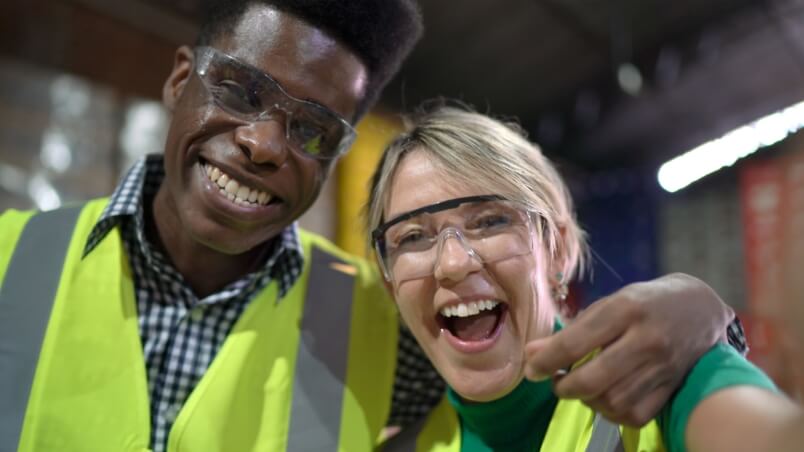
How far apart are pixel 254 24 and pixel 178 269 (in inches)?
25.7

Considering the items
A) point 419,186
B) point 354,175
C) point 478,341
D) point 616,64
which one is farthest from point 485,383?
point 616,64

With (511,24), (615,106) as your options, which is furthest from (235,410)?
(615,106)

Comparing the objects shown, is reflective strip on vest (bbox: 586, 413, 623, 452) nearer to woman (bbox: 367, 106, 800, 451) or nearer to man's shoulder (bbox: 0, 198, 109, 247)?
woman (bbox: 367, 106, 800, 451)

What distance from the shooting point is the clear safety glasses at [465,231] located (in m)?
1.29

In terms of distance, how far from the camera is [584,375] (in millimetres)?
853

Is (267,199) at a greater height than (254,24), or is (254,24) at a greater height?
(254,24)

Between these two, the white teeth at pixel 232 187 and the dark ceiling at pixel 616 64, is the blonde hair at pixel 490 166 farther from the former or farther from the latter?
the dark ceiling at pixel 616 64

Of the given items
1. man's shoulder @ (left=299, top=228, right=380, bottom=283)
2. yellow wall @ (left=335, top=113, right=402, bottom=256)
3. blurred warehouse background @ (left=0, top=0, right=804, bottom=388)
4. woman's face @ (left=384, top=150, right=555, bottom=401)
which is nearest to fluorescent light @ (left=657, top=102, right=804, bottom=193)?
blurred warehouse background @ (left=0, top=0, right=804, bottom=388)

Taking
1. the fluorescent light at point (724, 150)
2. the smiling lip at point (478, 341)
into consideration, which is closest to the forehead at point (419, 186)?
the smiling lip at point (478, 341)

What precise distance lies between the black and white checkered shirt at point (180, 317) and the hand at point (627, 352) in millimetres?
847

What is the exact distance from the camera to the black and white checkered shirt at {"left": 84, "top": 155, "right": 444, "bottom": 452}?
147 centimetres

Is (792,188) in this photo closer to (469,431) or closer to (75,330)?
(469,431)

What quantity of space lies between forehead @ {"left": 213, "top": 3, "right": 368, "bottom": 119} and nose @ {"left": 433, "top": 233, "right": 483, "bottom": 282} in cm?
50

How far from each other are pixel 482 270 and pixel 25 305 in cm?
103
